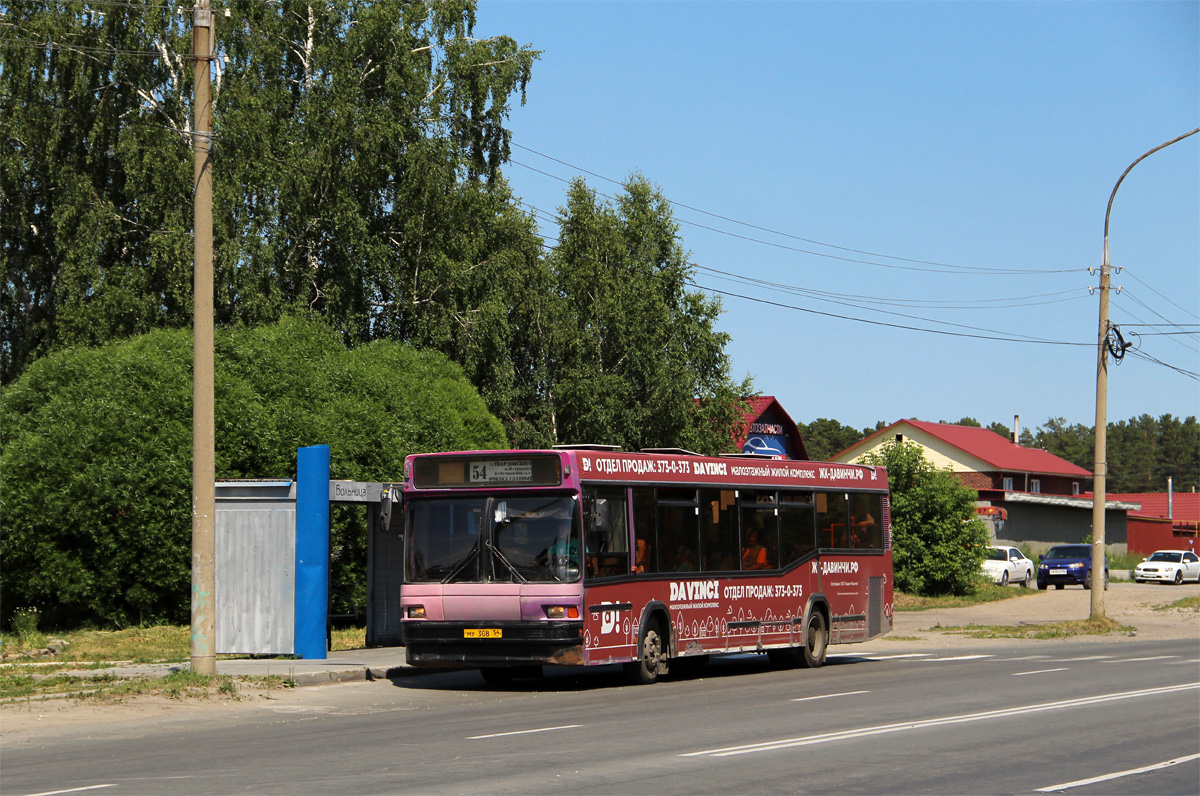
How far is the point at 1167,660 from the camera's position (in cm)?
2205

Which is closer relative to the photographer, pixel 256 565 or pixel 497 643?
pixel 497 643

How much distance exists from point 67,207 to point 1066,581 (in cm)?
3767

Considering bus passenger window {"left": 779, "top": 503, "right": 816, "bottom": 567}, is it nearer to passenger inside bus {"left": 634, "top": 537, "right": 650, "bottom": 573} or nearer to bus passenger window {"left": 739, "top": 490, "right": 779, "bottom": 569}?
bus passenger window {"left": 739, "top": 490, "right": 779, "bottom": 569}

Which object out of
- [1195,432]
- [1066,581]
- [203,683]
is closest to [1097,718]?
[203,683]

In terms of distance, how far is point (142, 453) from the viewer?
23.2 metres

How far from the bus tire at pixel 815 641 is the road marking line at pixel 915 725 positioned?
5141 mm

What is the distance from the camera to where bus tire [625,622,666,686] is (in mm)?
16625

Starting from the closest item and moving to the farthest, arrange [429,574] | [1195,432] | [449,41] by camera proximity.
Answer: [429,574], [449,41], [1195,432]

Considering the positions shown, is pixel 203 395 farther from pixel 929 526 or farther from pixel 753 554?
pixel 929 526

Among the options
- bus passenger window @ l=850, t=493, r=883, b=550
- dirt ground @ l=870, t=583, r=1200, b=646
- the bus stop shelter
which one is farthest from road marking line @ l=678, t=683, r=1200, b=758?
dirt ground @ l=870, t=583, r=1200, b=646

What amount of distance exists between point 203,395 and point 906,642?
17.2m

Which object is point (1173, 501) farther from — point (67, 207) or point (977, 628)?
point (67, 207)

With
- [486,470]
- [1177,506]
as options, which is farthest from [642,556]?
[1177,506]

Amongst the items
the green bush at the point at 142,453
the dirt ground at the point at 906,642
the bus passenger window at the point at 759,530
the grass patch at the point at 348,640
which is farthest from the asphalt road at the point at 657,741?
the green bush at the point at 142,453
